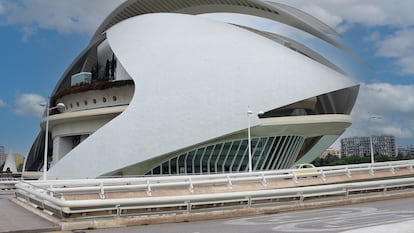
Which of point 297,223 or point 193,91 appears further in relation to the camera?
point 193,91

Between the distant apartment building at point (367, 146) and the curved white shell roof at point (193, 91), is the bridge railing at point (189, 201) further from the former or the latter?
the distant apartment building at point (367, 146)

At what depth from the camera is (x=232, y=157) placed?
3234 centimetres

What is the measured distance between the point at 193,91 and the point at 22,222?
2142cm

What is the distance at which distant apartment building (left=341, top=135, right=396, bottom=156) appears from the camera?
104938 millimetres

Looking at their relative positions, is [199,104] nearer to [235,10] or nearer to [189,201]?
[235,10]

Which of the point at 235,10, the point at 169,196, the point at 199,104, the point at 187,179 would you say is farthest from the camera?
the point at 235,10

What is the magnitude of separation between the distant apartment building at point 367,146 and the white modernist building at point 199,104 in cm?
7569

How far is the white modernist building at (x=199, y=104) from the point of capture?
29.7 m

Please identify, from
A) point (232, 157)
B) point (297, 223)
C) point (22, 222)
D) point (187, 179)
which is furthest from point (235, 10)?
point (22, 222)

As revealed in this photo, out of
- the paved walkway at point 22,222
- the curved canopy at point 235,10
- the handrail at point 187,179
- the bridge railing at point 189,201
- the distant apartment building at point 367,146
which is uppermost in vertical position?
the curved canopy at point 235,10

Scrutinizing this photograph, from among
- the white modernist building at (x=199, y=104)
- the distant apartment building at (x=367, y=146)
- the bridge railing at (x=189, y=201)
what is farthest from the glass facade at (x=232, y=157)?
the distant apartment building at (x=367, y=146)

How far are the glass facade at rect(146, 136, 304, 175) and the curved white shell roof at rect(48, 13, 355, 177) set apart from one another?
223cm

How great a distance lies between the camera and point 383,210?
42.4 ft

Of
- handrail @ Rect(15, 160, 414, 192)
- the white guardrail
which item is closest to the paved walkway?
the white guardrail
